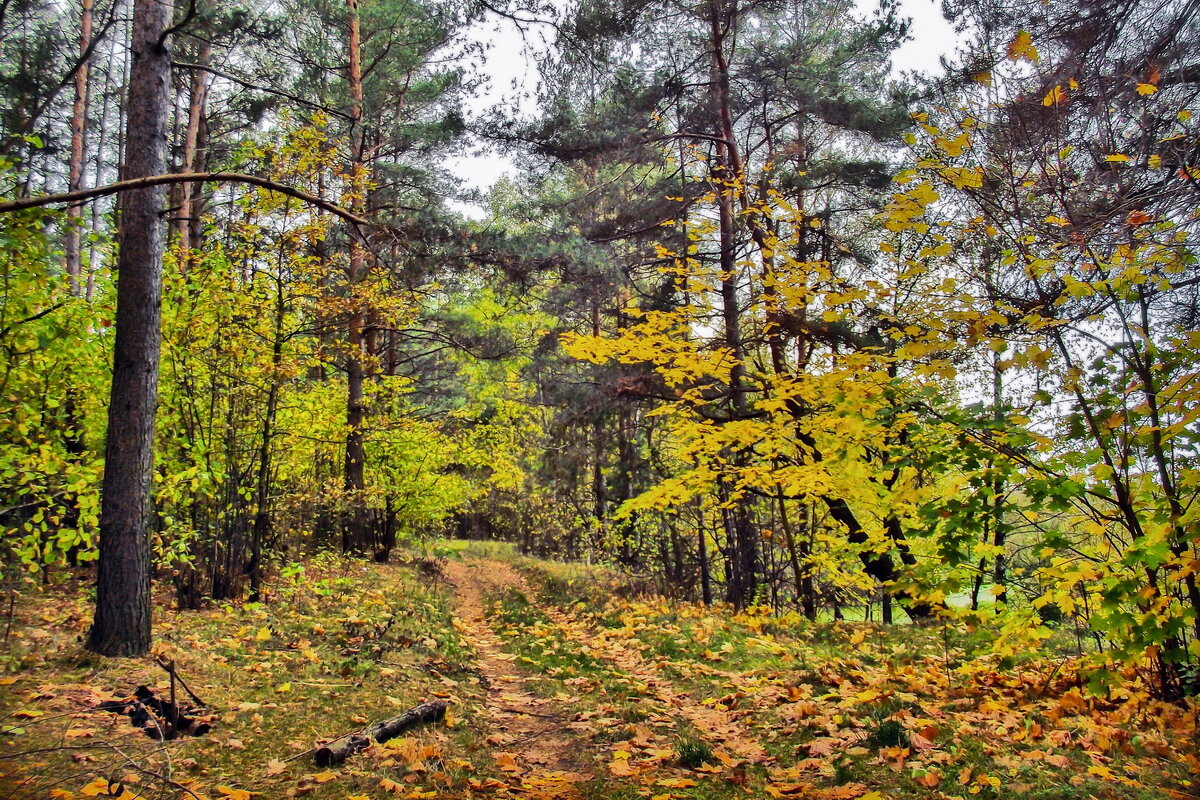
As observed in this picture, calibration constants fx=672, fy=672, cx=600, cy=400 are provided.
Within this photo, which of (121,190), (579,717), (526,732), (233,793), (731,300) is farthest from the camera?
(731,300)

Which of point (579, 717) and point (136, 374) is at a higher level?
point (136, 374)

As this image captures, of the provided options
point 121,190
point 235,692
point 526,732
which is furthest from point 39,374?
point 526,732

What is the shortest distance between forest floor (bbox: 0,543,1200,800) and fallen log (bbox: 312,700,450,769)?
7 centimetres

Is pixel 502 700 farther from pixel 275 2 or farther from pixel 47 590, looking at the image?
pixel 275 2

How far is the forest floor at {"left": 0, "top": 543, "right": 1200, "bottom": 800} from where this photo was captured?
3.39 m

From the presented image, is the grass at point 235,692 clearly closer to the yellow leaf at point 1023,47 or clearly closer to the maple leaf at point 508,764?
the maple leaf at point 508,764

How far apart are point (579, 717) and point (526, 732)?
1.49 ft

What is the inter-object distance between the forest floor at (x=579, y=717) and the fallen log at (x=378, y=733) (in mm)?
70

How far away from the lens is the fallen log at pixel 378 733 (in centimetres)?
371

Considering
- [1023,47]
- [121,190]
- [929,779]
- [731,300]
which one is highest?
[731,300]

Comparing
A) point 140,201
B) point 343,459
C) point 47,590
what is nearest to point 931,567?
point 140,201

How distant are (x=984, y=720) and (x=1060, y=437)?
1.89m

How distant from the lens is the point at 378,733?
407 cm

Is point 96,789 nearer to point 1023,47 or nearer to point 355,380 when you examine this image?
point 1023,47
